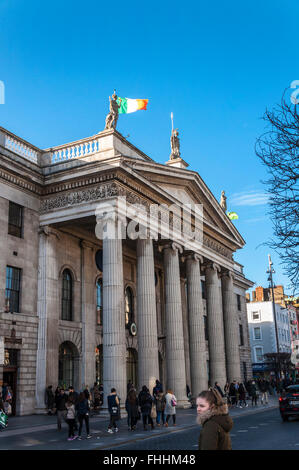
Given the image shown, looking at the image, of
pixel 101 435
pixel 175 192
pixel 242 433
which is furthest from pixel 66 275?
pixel 242 433

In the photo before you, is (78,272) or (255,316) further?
(255,316)

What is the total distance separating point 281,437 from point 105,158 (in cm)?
1627

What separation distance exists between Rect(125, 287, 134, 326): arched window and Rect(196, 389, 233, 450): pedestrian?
29.9 meters

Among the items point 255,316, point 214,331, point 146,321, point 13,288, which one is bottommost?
point 214,331

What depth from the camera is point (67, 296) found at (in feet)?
95.7

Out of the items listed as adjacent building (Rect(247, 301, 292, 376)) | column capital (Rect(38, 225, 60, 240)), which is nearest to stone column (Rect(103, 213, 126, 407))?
column capital (Rect(38, 225, 60, 240))

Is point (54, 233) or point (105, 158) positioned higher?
point (105, 158)

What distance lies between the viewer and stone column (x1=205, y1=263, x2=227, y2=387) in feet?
116

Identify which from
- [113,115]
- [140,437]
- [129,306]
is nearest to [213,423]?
[140,437]

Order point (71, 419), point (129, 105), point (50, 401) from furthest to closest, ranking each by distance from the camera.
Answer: point (129, 105) → point (50, 401) → point (71, 419)

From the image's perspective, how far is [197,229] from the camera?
34844 mm

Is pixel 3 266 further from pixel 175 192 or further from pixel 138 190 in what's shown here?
pixel 175 192

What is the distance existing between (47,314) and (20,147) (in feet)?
30.9

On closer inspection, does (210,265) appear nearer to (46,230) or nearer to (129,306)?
(129,306)
